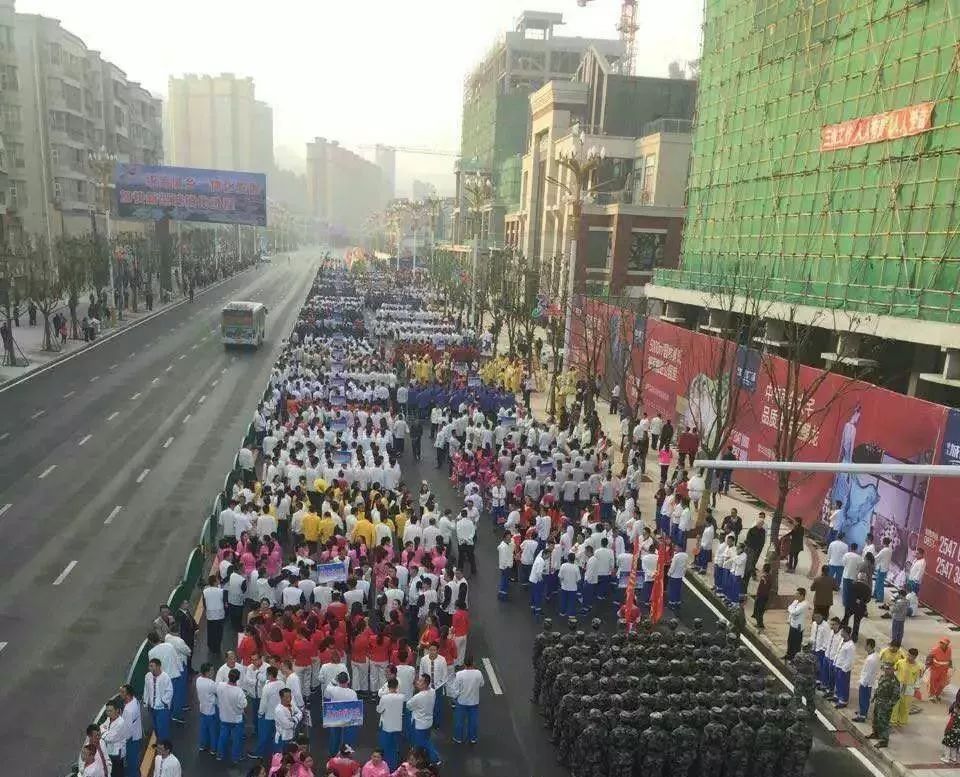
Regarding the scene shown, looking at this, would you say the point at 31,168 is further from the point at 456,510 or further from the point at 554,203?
the point at 456,510

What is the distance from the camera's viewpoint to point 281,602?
12.4 metres

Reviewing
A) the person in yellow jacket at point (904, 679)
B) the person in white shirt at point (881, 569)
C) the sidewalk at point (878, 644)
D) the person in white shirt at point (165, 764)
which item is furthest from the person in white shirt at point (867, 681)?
the person in white shirt at point (165, 764)

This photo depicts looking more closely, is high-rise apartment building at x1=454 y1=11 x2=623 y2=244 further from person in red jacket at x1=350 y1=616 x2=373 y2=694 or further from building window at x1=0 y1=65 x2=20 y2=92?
person in red jacket at x1=350 y1=616 x2=373 y2=694

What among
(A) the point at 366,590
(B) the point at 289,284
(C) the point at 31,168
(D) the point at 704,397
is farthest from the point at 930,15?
(B) the point at 289,284

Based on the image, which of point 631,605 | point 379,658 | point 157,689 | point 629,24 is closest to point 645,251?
point 631,605

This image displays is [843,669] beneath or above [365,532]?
beneath

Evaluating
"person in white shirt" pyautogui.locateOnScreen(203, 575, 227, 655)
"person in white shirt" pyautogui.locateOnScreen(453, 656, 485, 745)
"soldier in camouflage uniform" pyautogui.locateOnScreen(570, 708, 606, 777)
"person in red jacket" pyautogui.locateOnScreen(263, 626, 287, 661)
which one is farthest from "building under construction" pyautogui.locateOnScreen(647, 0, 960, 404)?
"person in white shirt" pyautogui.locateOnScreen(203, 575, 227, 655)

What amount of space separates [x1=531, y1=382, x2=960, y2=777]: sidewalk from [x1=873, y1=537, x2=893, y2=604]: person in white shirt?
A: 28 centimetres

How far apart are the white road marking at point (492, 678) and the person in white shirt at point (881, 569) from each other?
8.20 m

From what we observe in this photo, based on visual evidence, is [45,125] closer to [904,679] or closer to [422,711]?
[422,711]

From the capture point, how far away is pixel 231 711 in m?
9.48

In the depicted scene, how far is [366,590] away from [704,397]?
15484mm

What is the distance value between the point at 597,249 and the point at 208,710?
172ft

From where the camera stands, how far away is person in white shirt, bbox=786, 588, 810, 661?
12505mm
